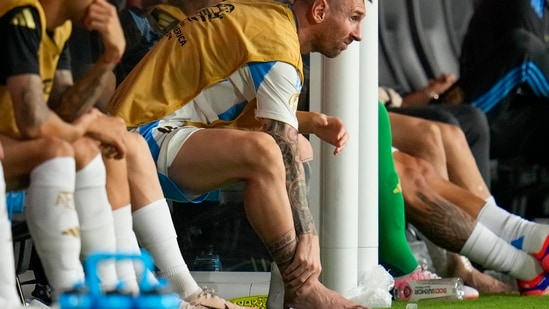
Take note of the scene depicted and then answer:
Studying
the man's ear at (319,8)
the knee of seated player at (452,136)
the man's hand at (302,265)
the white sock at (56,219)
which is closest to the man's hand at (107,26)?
the white sock at (56,219)

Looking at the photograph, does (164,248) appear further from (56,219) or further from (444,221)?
(444,221)

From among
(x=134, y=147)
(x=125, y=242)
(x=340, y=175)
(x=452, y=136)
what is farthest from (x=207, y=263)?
(x=125, y=242)

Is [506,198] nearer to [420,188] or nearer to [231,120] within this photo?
[420,188]

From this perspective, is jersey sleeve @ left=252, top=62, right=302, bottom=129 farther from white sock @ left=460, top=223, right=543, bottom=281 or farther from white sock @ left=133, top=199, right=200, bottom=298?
white sock @ left=460, top=223, right=543, bottom=281

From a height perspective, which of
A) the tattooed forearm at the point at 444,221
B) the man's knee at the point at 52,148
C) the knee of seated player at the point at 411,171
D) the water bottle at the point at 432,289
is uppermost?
the man's knee at the point at 52,148

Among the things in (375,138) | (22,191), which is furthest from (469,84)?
(22,191)

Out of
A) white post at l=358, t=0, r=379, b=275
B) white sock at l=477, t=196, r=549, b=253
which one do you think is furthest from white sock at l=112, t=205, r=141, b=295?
white sock at l=477, t=196, r=549, b=253

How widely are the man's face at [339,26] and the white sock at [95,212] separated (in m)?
1.08

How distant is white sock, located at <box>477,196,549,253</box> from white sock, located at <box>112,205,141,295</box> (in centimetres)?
207

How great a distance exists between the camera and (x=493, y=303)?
150 inches

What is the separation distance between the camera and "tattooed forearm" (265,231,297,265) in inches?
117

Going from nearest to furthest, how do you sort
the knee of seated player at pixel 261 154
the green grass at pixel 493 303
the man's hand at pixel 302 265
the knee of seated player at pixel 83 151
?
the knee of seated player at pixel 83 151
the knee of seated player at pixel 261 154
the man's hand at pixel 302 265
the green grass at pixel 493 303

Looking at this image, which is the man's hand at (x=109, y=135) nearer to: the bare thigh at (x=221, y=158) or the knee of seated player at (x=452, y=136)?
the bare thigh at (x=221, y=158)

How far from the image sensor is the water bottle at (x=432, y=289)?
396 cm
